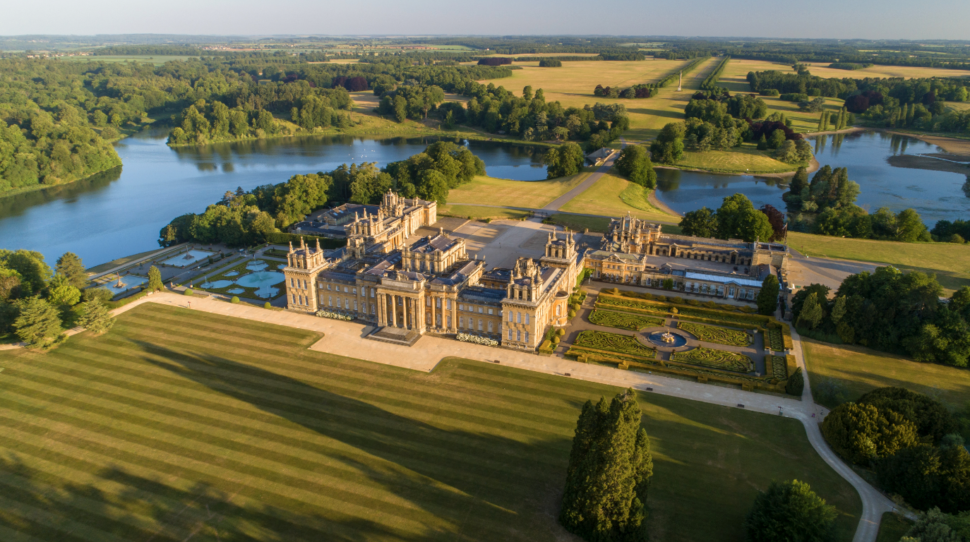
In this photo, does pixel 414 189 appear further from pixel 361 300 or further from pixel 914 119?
pixel 914 119

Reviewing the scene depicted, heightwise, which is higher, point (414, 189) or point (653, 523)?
point (414, 189)

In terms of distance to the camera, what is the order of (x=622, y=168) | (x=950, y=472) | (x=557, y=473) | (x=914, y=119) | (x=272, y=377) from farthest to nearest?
(x=914, y=119), (x=622, y=168), (x=272, y=377), (x=557, y=473), (x=950, y=472)

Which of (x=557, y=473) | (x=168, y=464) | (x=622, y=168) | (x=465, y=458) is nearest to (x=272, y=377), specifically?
(x=168, y=464)

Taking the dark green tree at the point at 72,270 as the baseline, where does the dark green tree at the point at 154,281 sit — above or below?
below

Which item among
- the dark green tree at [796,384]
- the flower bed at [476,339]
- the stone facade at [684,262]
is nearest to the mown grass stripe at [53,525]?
the flower bed at [476,339]

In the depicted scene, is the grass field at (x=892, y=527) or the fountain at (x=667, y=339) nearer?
the grass field at (x=892, y=527)

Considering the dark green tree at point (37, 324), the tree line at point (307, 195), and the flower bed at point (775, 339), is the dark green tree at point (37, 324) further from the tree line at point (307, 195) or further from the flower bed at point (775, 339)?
the flower bed at point (775, 339)

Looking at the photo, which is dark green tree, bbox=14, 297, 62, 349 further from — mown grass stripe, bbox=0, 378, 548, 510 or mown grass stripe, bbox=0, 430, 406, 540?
mown grass stripe, bbox=0, 430, 406, 540
